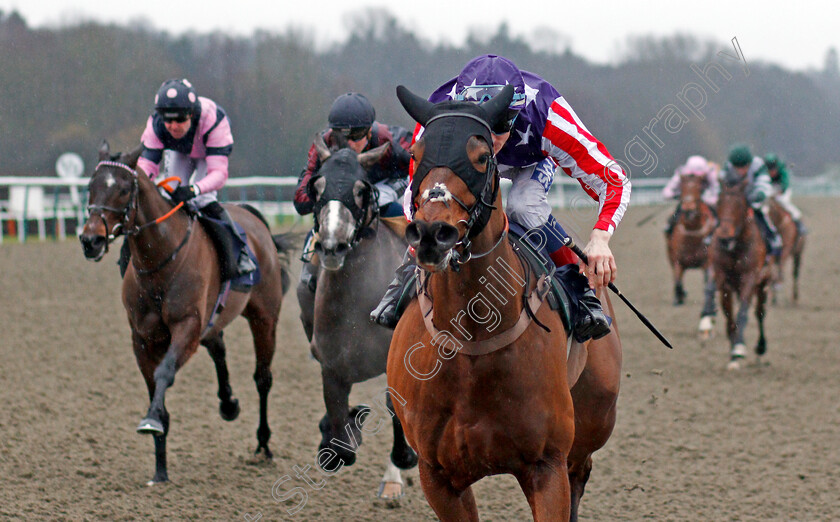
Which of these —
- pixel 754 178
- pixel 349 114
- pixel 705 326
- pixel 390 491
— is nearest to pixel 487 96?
pixel 349 114

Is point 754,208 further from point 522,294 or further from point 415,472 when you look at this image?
point 522,294

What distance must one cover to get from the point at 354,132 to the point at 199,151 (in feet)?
5.33

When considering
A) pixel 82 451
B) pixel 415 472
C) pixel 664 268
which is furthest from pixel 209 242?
pixel 664 268

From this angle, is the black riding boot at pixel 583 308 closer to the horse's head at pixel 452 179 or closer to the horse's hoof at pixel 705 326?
the horse's head at pixel 452 179

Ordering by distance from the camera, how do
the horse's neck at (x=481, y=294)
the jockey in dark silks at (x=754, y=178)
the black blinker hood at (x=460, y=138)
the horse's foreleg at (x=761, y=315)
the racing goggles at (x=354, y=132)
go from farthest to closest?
the jockey in dark silks at (x=754, y=178) < the horse's foreleg at (x=761, y=315) < the racing goggles at (x=354, y=132) < the horse's neck at (x=481, y=294) < the black blinker hood at (x=460, y=138)

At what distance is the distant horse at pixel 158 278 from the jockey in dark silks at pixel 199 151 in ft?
0.63

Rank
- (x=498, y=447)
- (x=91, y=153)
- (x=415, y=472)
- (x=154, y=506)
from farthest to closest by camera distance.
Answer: (x=91, y=153)
(x=415, y=472)
(x=154, y=506)
(x=498, y=447)

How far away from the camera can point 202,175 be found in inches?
246

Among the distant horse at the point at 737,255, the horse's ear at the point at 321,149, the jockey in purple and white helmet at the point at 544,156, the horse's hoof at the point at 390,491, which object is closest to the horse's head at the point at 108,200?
the horse's ear at the point at 321,149

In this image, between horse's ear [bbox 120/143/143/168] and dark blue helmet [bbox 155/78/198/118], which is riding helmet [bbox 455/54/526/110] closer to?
horse's ear [bbox 120/143/143/168]

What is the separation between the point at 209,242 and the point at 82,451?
1.50 m

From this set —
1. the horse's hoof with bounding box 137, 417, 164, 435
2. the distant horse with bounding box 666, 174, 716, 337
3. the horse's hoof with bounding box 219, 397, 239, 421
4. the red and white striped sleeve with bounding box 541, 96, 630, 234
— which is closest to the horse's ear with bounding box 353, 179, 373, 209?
the red and white striped sleeve with bounding box 541, 96, 630, 234

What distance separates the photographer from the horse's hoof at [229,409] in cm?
607

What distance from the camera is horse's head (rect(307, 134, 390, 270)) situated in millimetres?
4188
